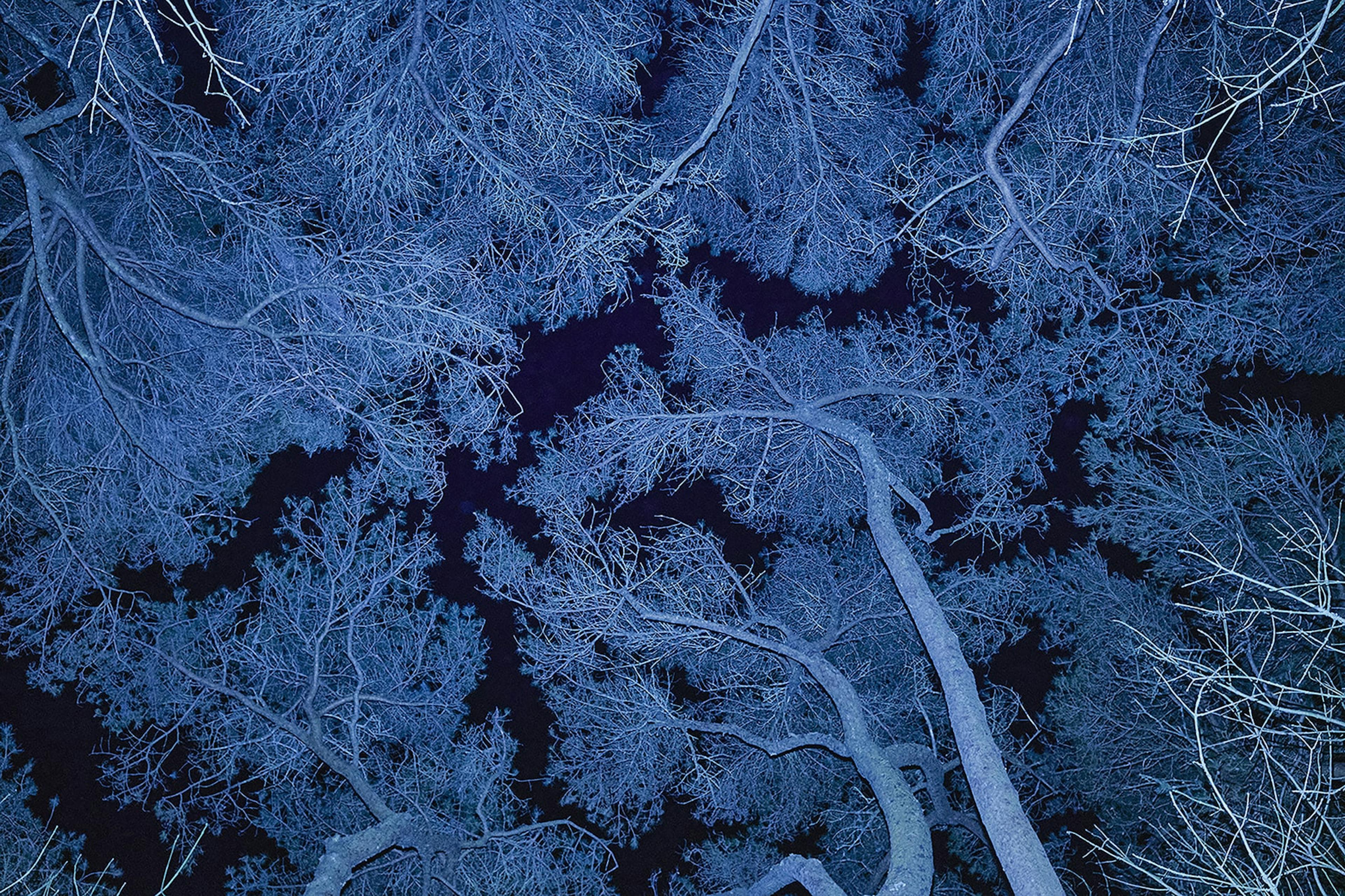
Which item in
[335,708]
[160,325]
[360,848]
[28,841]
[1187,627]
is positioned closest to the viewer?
[360,848]

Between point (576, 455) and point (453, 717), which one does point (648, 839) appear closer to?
point (453, 717)

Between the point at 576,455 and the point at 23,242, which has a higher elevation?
the point at 23,242

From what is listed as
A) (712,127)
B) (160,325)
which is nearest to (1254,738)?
(712,127)

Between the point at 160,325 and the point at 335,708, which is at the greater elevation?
the point at 160,325

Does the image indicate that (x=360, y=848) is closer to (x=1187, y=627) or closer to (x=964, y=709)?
(x=964, y=709)

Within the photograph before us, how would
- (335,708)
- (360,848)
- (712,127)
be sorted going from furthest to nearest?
(335,708) < (360,848) < (712,127)

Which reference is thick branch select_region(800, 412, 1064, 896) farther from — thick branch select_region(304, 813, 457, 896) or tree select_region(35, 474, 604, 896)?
Result: tree select_region(35, 474, 604, 896)

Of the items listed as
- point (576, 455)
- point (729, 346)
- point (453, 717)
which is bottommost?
point (453, 717)

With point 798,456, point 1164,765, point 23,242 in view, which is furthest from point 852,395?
point 23,242
